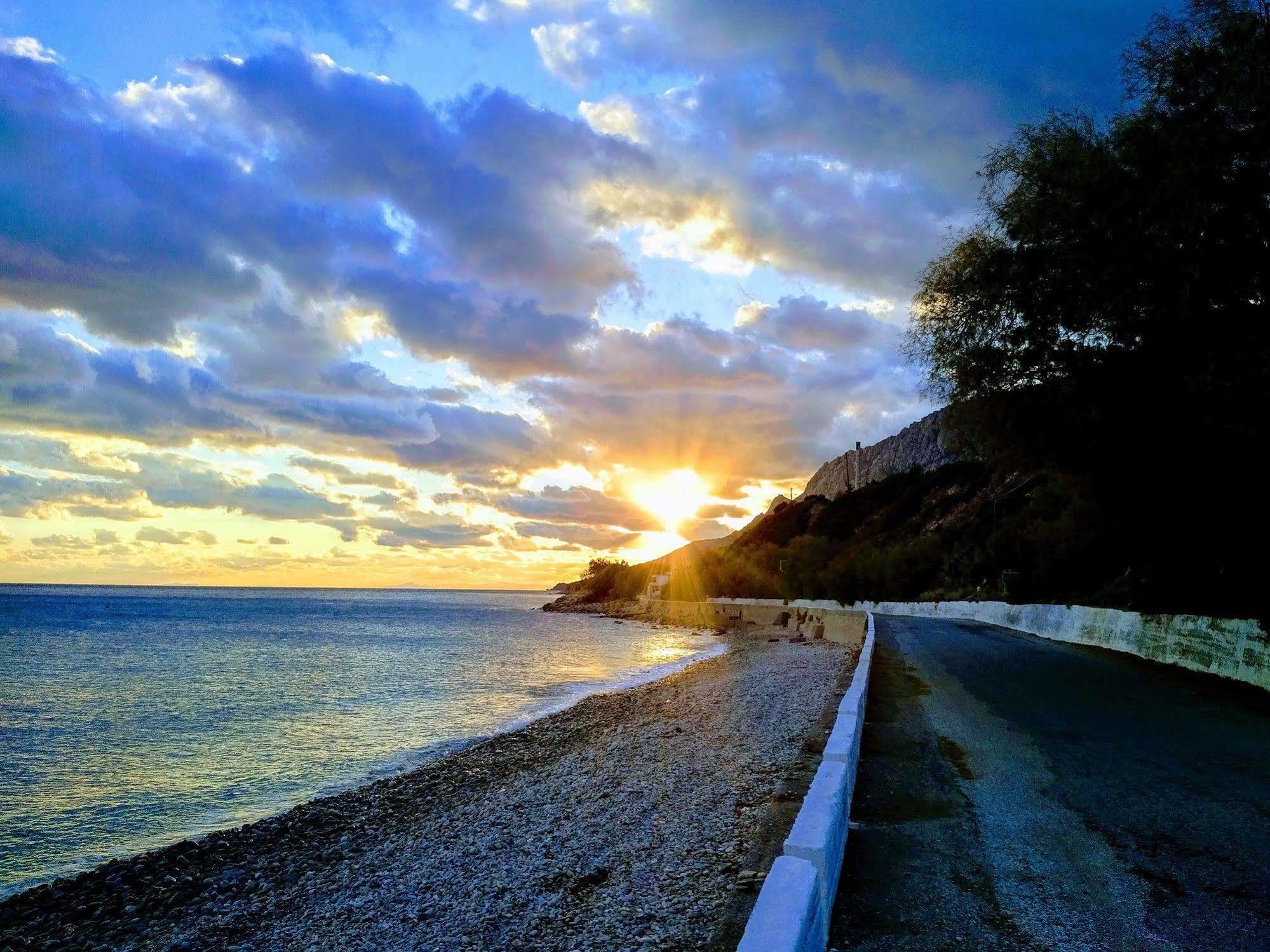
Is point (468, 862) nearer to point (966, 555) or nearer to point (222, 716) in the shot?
point (222, 716)

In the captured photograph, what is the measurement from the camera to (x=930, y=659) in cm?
2053

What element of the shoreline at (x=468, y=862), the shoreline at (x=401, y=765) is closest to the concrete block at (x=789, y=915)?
the shoreline at (x=468, y=862)

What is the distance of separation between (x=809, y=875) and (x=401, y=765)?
14.6 m

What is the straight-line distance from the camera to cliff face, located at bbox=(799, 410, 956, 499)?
503ft

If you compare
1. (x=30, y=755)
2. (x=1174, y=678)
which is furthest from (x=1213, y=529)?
(x=30, y=755)

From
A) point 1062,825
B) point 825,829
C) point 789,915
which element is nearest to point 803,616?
point 1062,825

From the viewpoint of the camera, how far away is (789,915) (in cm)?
388

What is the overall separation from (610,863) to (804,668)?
75.4 ft

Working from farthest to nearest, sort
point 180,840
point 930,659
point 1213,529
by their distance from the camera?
point 930,659, point 1213,529, point 180,840

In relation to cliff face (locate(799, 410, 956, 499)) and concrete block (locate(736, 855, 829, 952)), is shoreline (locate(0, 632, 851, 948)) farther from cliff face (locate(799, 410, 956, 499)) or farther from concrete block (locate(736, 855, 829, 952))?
cliff face (locate(799, 410, 956, 499))

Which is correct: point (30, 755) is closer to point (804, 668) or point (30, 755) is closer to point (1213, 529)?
point (804, 668)

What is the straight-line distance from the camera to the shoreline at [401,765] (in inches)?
433

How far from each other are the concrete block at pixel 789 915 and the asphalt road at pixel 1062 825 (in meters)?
0.57

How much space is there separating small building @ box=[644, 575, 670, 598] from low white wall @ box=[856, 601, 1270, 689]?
115978 millimetres
